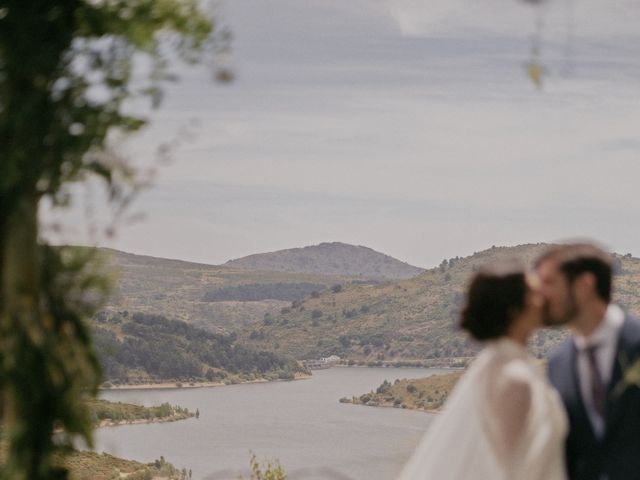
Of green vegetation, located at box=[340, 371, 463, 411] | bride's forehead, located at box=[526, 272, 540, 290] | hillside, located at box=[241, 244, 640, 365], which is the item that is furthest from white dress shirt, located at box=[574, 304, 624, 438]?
hillside, located at box=[241, 244, 640, 365]

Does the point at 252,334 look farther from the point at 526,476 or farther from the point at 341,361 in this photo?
the point at 526,476

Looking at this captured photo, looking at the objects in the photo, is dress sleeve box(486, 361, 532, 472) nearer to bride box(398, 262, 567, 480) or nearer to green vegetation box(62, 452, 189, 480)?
bride box(398, 262, 567, 480)

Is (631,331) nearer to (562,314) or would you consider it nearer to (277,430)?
(562,314)

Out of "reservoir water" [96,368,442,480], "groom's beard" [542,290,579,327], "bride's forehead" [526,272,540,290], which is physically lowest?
"reservoir water" [96,368,442,480]

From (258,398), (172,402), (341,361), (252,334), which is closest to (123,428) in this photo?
(172,402)

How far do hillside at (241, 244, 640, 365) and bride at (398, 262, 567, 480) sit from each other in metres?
134

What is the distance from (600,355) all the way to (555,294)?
12.3 inches

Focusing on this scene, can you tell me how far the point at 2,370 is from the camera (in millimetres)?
3592

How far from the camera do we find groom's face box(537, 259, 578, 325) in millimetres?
3518

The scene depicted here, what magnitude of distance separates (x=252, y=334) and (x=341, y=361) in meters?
23.3

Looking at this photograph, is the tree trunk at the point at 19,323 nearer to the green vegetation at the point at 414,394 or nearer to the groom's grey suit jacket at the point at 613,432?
the groom's grey suit jacket at the point at 613,432

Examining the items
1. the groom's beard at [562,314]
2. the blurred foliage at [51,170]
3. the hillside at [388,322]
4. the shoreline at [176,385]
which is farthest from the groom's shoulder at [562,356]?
the hillside at [388,322]

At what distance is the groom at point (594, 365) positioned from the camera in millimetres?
3525

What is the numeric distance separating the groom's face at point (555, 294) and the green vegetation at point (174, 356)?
10531 centimetres
